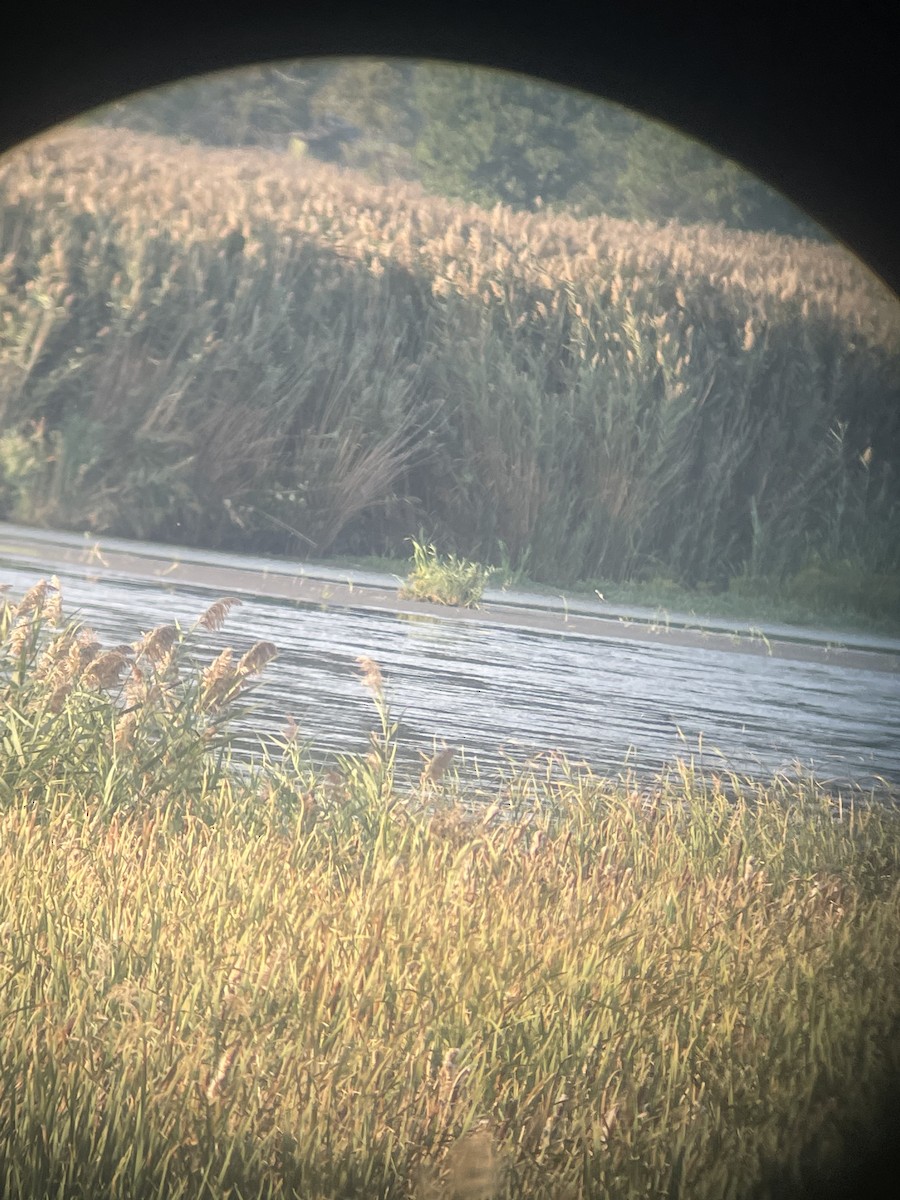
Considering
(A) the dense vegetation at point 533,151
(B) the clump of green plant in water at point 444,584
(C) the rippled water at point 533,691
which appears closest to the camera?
(C) the rippled water at point 533,691

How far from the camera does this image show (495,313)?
9.95 meters

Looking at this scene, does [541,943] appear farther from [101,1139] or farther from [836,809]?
[836,809]

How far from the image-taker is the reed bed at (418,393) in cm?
905

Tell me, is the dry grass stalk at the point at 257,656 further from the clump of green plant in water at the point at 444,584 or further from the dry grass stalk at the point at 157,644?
the clump of green plant in water at the point at 444,584

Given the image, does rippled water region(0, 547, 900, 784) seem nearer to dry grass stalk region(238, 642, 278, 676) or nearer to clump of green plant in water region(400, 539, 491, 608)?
clump of green plant in water region(400, 539, 491, 608)

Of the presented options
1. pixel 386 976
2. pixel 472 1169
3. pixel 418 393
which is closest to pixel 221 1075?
pixel 472 1169

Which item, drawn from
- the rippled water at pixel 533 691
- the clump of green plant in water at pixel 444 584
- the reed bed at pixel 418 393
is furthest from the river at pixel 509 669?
the reed bed at pixel 418 393

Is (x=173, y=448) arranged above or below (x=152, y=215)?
below

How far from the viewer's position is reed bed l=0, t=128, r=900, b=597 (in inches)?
356

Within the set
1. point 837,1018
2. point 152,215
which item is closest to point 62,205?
point 152,215

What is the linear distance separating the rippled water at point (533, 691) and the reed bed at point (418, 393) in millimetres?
1715

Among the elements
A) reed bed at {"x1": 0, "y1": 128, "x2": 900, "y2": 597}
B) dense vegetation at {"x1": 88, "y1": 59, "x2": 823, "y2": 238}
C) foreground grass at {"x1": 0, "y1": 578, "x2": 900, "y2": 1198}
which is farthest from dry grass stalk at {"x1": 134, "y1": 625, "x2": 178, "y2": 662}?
dense vegetation at {"x1": 88, "y1": 59, "x2": 823, "y2": 238}

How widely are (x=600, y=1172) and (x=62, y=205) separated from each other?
779 cm

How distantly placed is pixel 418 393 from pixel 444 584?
2209 millimetres
